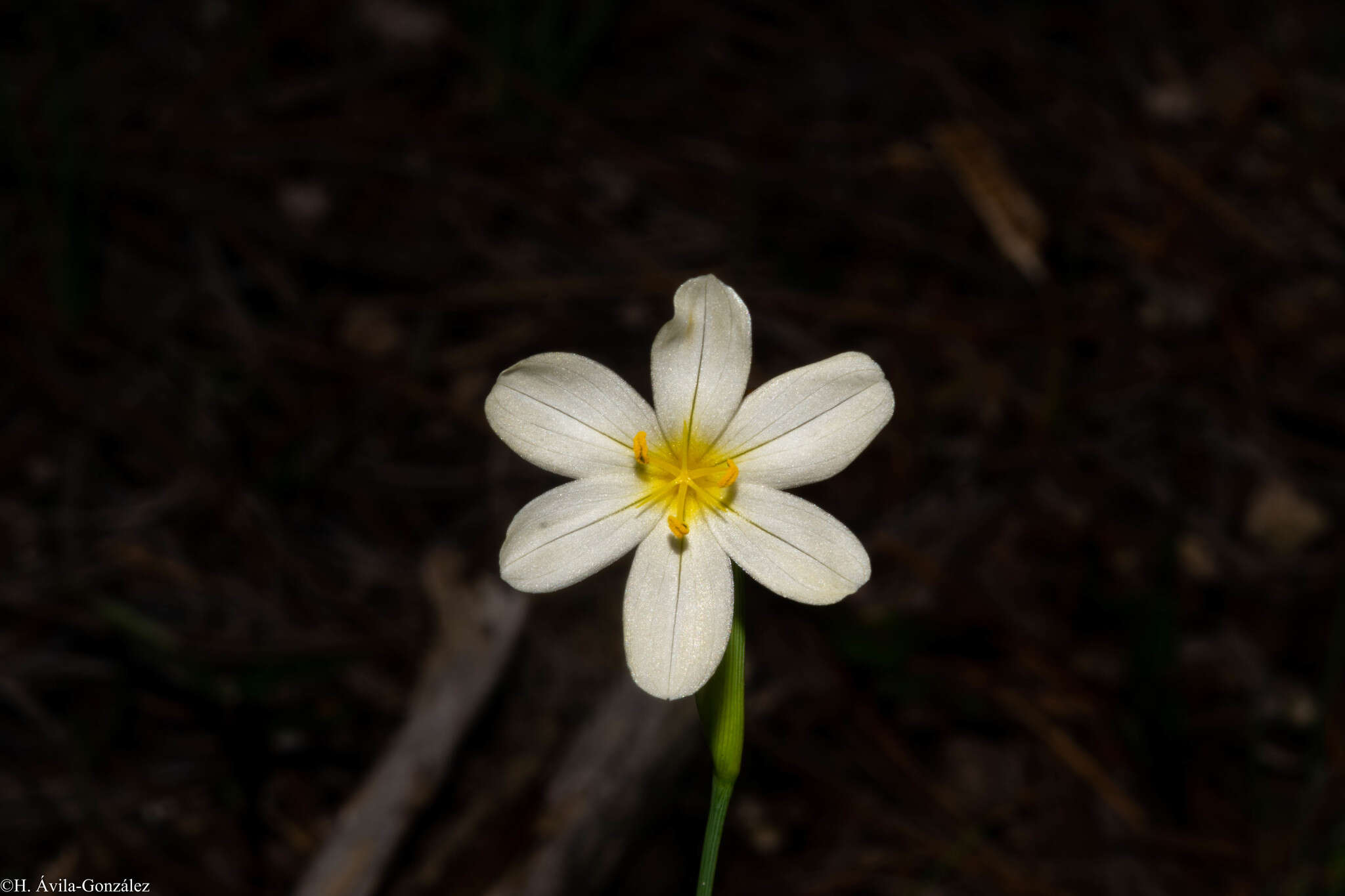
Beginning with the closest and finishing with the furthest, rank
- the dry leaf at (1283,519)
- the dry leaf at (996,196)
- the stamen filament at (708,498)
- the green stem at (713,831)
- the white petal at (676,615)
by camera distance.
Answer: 1. the green stem at (713,831)
2. the white petal at (676,615)
3. the stamen filament at (708,498)
4. the dry leaf at (1283,519)
5. the dry leaf at (996,196)

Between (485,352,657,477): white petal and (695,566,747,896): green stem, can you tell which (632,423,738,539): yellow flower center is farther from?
(695,566,747,896): green stem

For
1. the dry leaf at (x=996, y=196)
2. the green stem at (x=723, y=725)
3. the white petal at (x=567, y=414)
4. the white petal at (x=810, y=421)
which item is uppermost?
the dry leaf at (x=996, y=196)

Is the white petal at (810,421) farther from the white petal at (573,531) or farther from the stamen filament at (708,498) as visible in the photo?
the white petal at (573,531)

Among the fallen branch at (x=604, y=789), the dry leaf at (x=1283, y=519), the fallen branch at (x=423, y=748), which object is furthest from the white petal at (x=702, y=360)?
the dry leaf at (x=1283, y=519)

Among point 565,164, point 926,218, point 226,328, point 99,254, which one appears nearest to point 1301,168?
point 926,218

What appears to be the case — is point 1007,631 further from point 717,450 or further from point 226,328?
point 226,328

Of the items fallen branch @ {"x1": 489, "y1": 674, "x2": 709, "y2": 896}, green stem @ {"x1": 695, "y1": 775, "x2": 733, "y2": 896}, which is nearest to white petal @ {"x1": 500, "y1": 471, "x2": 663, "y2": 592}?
green stem @ {"x1": 695, "y1": 775, "x2": 733, "y2": 896}
